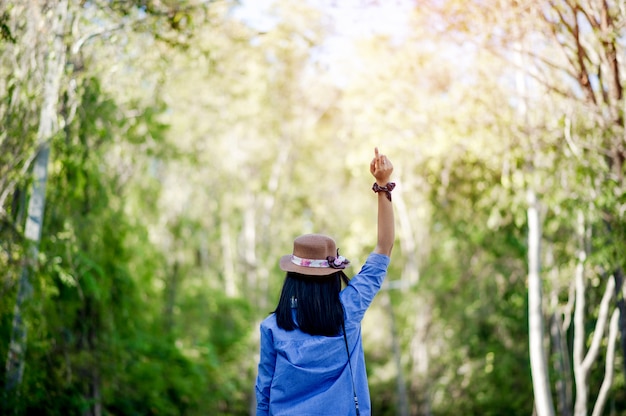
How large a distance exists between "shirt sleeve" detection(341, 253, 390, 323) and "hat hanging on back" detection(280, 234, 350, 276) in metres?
0.08

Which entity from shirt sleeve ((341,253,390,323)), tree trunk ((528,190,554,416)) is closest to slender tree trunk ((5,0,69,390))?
shirt sleeve ((341,253,390,323))

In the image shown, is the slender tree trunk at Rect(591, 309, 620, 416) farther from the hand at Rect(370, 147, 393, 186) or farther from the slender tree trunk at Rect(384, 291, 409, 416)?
the slender tree trunk at Rect(384, 291, 409, 416)

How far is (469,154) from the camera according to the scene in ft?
36.2

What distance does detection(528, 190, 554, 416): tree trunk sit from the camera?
835 centimetres

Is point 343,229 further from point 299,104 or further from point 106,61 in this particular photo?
point 106,61

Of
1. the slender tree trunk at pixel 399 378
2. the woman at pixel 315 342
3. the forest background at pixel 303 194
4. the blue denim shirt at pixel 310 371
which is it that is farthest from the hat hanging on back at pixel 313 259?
the slender tree trunk at pixel 399 378

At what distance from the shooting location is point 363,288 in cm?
247

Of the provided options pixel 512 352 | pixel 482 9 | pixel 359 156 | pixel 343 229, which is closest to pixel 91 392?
pixel 482 9

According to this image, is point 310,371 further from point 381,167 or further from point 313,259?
point 381,167

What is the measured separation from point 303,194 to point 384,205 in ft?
64.8

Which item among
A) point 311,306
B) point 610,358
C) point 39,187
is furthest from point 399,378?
point 311,306

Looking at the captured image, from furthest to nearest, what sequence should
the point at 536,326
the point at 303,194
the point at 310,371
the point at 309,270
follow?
the point at 303,194
the point at 536,326
the point at 309,270
the point at 310,371

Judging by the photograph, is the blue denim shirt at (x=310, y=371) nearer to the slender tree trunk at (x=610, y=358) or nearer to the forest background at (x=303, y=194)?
the forest background at (x=303, y=194)

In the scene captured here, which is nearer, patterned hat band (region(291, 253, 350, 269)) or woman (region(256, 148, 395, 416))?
woman (region(256, 148, 395, 416))
